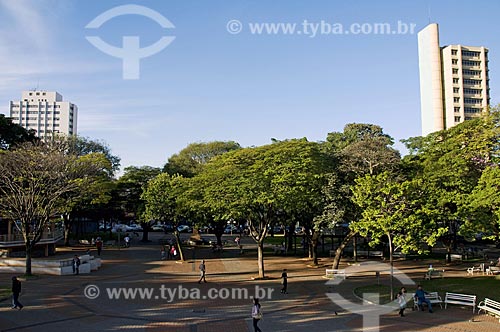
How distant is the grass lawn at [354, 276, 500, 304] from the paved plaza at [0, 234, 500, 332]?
4.58 feet

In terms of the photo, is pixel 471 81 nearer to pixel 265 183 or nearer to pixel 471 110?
pixel 471 110

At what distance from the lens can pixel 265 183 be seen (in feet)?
96.3

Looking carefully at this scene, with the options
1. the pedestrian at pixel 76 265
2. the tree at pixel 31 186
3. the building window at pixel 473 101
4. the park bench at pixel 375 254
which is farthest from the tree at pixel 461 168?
the building window at pixel 473 101

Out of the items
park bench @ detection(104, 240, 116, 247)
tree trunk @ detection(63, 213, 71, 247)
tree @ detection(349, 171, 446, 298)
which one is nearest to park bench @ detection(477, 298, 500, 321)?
tree @ detection(349, 171, 446, 298)

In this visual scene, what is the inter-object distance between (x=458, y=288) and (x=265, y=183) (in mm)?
12654

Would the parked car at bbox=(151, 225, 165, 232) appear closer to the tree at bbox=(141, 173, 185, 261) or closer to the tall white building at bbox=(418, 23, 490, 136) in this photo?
the tree at bbox=(141, 173, 185, 261)

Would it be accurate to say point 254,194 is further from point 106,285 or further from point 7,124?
point 7,124

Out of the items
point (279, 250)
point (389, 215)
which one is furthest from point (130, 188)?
point (389, 215)

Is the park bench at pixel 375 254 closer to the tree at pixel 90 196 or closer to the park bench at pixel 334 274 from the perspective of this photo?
the park bench at pixel 334 274

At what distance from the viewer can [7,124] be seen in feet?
152

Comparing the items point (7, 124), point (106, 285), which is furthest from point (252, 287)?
point (7, 124)

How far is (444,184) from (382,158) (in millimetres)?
4470

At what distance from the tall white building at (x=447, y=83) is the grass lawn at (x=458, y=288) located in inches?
3125

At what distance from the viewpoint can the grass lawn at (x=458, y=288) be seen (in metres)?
23.4
